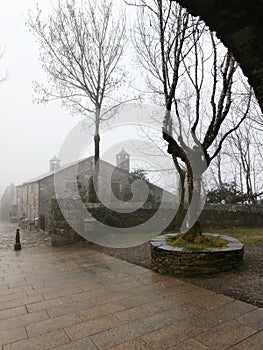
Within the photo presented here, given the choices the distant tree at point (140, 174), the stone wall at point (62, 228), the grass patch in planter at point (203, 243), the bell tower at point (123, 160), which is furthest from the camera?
the bell tower at point (123, 160)

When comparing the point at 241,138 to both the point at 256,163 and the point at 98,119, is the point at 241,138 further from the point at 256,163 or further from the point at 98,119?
the point at 98,119

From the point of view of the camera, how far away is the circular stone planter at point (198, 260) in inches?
196

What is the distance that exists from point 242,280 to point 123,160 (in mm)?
19408

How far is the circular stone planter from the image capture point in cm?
497

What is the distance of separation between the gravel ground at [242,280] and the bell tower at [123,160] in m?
16.7

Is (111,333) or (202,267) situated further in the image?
(202,267)

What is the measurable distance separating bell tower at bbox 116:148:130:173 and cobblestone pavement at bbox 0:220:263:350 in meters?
18.0

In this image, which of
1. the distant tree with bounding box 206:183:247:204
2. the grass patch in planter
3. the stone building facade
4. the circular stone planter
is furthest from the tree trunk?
the stone building facade

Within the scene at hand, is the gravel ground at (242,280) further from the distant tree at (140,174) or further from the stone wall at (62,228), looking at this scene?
the distant tree at (140,174)

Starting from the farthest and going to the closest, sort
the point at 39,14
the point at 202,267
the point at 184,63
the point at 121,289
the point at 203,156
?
the point at 39,14
the point at 184,63
the point at 203,156
the point at 202,267
the point at 121,289

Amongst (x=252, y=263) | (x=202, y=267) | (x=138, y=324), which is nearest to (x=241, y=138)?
(x=252, y=263)

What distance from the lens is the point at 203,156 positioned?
6359mm

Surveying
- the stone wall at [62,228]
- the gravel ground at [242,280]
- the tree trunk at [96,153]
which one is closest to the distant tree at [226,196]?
the tree trunk at [96,153]

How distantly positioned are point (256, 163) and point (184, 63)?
1201 centimetres
